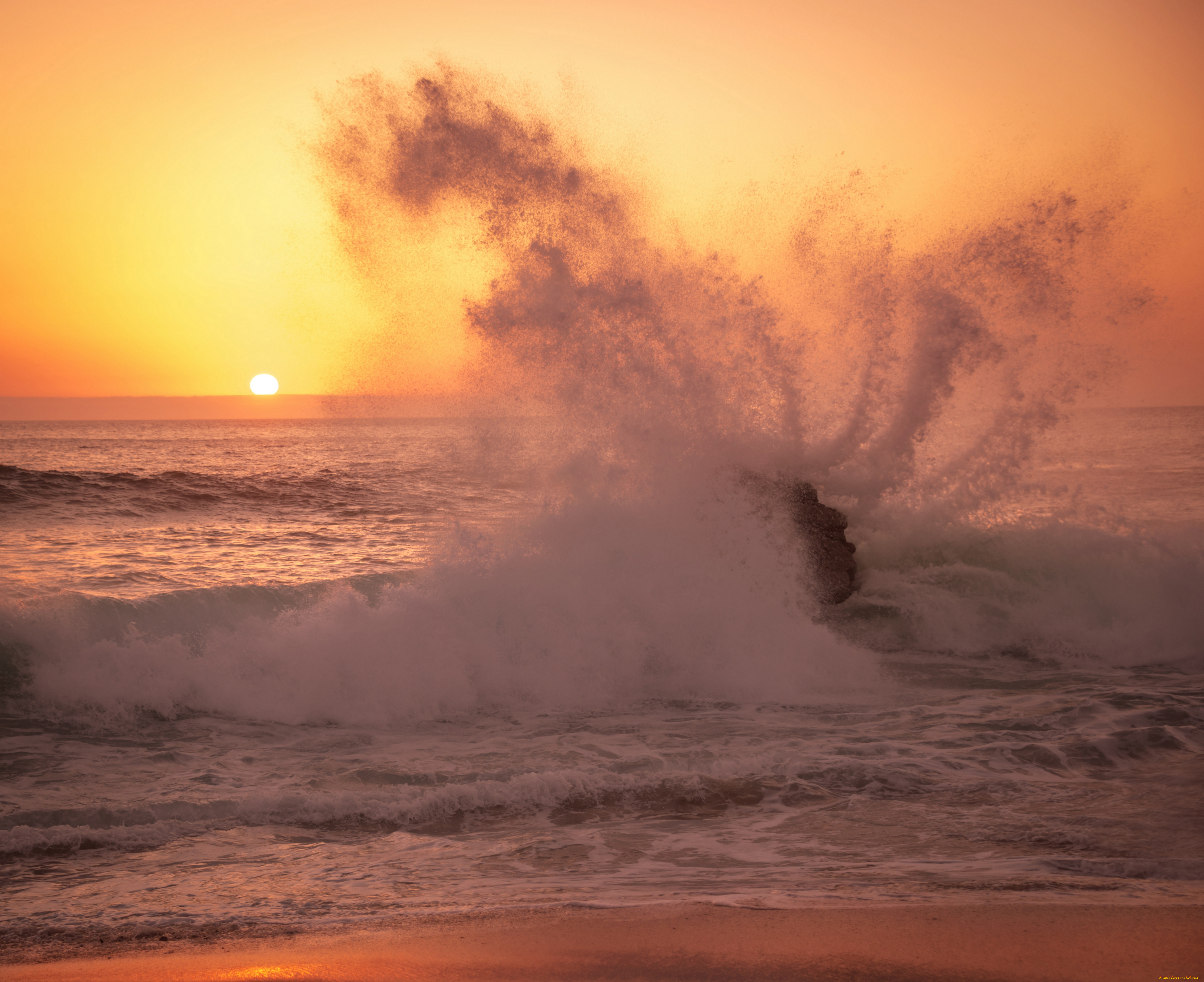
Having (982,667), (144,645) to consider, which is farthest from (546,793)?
(982,667)

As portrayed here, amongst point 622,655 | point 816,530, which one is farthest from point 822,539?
point 622,655

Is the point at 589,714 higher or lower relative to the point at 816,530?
lower

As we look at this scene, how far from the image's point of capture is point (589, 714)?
751 cm

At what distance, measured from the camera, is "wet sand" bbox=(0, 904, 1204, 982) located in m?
3.11

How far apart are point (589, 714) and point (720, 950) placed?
427 centimetres

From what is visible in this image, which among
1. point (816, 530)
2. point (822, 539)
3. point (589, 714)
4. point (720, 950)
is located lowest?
point (589, 714)

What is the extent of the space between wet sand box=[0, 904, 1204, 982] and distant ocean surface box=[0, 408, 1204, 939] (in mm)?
229

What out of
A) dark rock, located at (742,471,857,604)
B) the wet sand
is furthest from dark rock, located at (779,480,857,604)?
the wet sand

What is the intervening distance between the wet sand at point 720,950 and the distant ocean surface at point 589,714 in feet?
0.75

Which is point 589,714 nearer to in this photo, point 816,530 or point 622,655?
point 622,655

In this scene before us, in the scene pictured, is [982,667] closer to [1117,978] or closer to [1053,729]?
[1053,729]

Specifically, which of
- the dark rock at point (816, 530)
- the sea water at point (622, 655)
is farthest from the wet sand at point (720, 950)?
the dark rock at point (816, 530)

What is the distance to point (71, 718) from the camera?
23.1 feet

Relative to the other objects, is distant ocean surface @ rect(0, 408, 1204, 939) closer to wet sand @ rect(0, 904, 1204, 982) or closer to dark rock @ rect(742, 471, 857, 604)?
wet sand @ rect(0, 904, 1204, 982)
